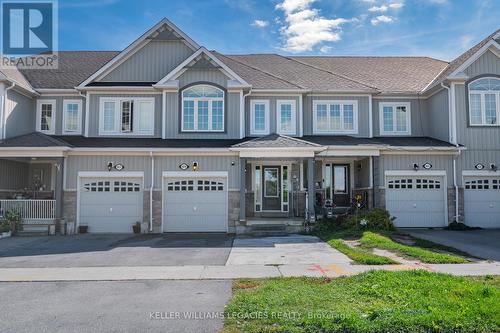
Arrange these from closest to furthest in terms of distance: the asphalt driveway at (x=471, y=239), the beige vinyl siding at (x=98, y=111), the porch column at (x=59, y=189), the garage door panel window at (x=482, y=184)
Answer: the asphalt driveway at (x=471, y=239)
the porch column at (x=59, y=189)
the garage door panel window at (x=482, y=184)
the beige vinyl siding at (x=98, y=111)

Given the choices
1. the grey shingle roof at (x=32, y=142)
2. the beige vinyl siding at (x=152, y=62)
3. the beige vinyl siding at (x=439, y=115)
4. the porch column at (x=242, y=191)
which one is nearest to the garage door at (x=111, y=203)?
the grey shingle roof at (x=32, y=142)

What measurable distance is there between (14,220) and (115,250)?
21.9ft

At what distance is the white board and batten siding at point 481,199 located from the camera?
18.0 meters

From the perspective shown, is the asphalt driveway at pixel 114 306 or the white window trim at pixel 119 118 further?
the white window trim at pixel 119 118

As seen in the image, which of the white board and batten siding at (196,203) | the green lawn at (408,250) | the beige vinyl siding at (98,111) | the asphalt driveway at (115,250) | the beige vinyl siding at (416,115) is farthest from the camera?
the beige vinyl siding at (416,115)

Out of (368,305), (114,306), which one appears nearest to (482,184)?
(368,305)

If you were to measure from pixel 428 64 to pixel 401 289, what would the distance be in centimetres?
1964

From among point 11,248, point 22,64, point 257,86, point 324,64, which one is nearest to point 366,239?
point 257,86

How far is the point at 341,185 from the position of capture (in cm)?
2052

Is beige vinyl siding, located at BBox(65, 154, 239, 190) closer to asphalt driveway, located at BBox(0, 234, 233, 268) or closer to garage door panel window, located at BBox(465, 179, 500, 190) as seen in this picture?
asphalt driveway, located at BBox(0, 234, 233, 268)

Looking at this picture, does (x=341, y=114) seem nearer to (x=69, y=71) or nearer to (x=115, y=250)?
(x=115, y=250)

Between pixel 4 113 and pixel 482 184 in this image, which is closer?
pixel 4 113

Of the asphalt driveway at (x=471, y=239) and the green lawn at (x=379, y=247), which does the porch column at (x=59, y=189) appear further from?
the asphalt driveway at (x=471, y=239)

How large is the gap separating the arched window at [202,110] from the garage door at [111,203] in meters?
3.50
